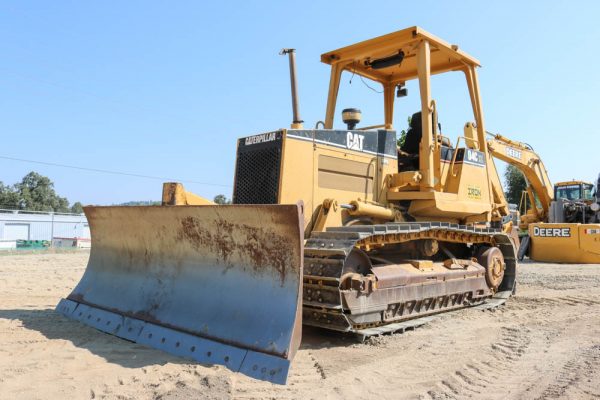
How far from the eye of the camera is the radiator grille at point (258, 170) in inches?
207

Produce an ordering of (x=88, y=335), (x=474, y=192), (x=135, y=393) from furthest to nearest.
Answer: (x=474, y=192)
(x=88, y=335)
(x=135, y=393)

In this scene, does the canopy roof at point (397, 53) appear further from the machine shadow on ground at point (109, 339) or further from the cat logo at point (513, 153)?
the cat logo at point (513, 153)

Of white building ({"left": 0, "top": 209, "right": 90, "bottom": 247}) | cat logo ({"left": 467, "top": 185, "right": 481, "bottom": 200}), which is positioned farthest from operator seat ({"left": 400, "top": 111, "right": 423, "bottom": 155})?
white building ({"left": 0, "top": 209, "right": 90, "bottom": 247})

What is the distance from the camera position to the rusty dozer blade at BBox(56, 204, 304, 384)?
4.01 meters

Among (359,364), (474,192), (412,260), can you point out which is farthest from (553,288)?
(359,364)

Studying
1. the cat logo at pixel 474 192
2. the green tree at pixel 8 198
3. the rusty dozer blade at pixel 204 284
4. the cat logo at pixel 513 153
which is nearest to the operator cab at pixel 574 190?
the cat logo at pixel 513 153

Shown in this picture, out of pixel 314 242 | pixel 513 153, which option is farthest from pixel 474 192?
pixel 513 153

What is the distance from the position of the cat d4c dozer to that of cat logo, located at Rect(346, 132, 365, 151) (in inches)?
0.9

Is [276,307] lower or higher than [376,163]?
lower

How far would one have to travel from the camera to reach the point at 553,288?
950cm

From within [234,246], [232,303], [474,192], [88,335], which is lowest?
[88,335]

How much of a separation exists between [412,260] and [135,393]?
3601 mm

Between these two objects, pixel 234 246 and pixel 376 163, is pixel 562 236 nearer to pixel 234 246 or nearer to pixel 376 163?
pixel 376 163

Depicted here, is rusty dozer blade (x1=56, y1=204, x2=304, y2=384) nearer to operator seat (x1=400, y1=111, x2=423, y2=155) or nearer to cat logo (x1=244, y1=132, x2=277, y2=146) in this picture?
cat logo (x1=244, y1=132, x2=277, y2=146)
